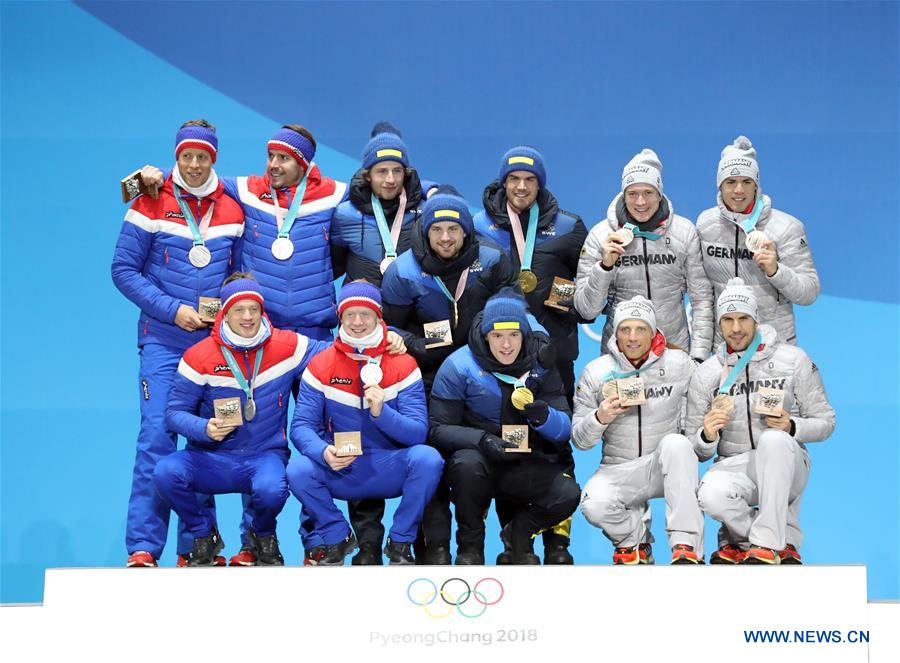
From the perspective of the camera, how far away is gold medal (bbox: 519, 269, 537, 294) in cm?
529

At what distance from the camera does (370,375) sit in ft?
15.8

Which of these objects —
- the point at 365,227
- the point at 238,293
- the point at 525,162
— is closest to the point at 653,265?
the point at 525,162

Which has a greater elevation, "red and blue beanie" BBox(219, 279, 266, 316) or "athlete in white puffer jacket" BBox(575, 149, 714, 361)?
"athlete in white puffer jacket" BBox(575, 149, 714, 361)

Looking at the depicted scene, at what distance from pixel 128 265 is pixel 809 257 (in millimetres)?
2792

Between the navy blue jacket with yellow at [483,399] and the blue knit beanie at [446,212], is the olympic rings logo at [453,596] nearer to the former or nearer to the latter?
the navy blue jacket with yellow at [483,399]

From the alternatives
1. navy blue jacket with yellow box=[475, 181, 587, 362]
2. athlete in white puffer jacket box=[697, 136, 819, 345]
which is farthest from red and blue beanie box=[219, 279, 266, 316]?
A: athlete in white puffer jacket box=[697, 136, 819, 345]

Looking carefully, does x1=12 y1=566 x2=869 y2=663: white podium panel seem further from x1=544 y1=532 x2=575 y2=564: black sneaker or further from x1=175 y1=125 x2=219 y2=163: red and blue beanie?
x1=175 y1=125 x2=219 y2=163: red and blue beanie

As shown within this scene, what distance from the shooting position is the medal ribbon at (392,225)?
17.4ft

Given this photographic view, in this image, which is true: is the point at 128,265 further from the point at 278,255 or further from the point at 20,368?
the point at 20,368

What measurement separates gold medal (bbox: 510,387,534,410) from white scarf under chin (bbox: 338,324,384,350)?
1.83ft

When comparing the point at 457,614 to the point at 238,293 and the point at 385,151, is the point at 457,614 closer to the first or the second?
the point at 238,293

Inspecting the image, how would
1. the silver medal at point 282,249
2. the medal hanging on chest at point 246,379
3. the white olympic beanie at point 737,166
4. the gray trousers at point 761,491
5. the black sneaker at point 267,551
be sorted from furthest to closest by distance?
1. the silver medal at point 282,249
2. the white olympic beanie at point 737,166
3. the black sneaker at point 267,551
4. the medal hanging on chest at point 246,379
5. the gray trousers at point 761,491

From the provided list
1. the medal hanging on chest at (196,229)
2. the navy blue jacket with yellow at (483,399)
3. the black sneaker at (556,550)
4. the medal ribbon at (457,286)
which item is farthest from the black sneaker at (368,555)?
the medal hanging on chest at (196,229)

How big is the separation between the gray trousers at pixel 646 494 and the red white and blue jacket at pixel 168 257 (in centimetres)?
174
